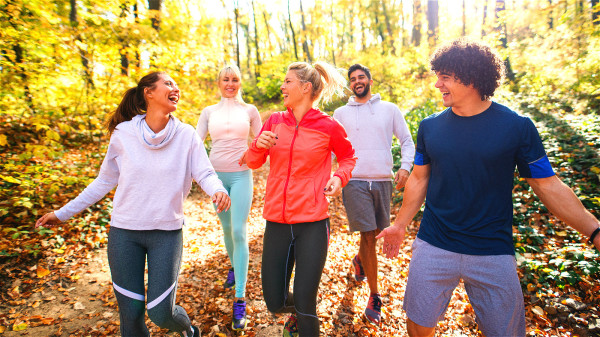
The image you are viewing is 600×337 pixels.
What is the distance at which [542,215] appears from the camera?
536 centimetres

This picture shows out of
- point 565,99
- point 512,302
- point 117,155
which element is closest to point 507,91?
point 565,99

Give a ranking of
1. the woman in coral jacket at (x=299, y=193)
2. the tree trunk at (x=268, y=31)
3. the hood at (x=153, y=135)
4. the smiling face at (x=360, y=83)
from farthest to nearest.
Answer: the tree trunk at (x=268, y=31)
the smiling face at (x=360, y=83)
the woman in coral jacket at (x=299, y=193)
the hood at (x=153, y=135)

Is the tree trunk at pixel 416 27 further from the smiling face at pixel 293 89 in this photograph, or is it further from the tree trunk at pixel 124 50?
the smiling face at pixel 293 89

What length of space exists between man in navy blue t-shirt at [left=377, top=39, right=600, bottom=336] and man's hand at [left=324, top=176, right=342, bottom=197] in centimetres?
72

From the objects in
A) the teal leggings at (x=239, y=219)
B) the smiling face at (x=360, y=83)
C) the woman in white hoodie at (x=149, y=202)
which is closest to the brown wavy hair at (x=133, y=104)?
the woman in white hoodie at (x=149, y=202)

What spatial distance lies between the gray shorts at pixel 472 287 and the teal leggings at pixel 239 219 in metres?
1.95

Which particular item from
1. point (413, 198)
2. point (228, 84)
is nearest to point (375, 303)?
point (413, 198)

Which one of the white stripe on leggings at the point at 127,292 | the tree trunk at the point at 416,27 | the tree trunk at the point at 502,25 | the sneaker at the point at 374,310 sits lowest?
the sneaker at the point at 374,310

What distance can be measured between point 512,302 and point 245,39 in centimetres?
3191

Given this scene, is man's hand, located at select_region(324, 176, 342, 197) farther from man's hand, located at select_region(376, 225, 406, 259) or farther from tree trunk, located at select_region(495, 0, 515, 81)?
tree trunk, located at select_region(495, 0, 515, 81)

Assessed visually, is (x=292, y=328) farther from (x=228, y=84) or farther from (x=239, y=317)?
(x=228, y=84)

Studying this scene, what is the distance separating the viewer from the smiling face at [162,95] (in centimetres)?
262

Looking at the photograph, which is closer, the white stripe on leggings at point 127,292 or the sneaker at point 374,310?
the white stripe on leggings at point 127,292

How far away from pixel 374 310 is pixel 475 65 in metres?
2.81
